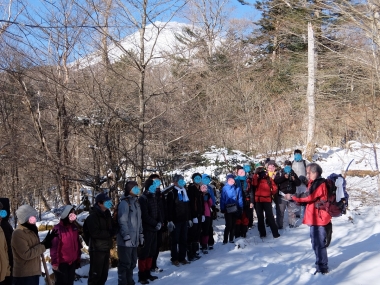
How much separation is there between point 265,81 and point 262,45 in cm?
820

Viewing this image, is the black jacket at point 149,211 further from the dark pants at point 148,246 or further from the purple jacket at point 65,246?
the purple jacket at point 65,246

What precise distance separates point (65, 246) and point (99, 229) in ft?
1.89

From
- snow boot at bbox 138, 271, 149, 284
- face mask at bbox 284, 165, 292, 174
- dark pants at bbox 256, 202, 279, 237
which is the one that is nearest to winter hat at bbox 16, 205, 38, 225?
snow boot at bbox 138, 271, 149, 284

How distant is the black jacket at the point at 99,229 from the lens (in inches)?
238

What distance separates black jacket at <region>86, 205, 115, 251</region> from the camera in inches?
238

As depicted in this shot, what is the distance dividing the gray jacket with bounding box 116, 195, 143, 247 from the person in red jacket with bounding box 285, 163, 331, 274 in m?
2.55

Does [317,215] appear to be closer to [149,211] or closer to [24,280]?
[149,211]

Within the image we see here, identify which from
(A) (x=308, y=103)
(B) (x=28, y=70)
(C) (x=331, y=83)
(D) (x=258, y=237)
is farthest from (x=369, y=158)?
(B) (x=28, y=70)

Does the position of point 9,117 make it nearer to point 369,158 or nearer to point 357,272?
point 357,272

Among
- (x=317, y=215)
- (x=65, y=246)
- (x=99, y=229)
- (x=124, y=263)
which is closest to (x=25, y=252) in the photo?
(x=65, y=246)

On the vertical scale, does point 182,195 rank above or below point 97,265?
above

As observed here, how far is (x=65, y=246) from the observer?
5672mm

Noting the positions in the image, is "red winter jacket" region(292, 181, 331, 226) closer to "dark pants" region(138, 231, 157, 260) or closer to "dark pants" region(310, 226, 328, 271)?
"dark pants" region(310, 226, 328, 271)

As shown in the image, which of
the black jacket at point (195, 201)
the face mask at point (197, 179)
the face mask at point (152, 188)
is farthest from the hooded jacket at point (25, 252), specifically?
the face mask at point (197, 179)
